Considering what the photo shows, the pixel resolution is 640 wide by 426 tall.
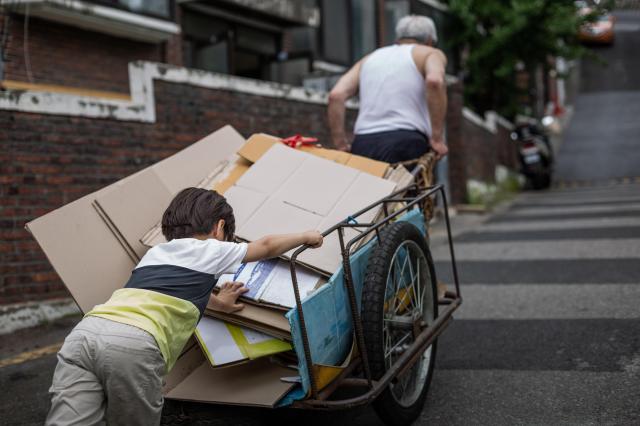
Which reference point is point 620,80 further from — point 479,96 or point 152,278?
point 152,278

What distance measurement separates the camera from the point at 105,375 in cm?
227

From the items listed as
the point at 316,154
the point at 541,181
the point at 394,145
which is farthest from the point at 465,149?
the point at 316,154

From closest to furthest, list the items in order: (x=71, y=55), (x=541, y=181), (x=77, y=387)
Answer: (x=77, y=387)
(x=71, y=55)
(x=541, y=181)

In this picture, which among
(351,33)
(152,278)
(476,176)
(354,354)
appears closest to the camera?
(152,278)

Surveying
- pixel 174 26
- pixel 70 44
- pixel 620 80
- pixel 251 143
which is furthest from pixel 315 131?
pixel 620 80

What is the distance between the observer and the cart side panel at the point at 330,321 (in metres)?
2.47

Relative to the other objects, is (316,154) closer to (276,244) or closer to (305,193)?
(305,193)

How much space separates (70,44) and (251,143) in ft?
21.2

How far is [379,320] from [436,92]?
1.80 meters

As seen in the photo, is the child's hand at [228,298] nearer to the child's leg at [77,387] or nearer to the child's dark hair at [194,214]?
the child's dark hair at [194,214]

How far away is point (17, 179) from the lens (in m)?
5.17

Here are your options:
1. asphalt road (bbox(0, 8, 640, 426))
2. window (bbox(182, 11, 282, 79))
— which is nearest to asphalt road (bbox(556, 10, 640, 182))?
asphalt road (bbox(0, 8, 640, 426))

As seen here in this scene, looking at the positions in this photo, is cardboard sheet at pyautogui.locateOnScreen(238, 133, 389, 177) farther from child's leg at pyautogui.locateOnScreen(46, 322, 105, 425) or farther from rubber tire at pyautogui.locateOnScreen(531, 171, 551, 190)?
rubber tire at pyautogui.locateOnScreen(531, 171, 551, 190)

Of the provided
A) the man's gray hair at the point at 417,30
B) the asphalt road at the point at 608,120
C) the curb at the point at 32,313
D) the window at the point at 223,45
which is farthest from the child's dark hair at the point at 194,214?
the asphalt road at the point at 608,120
